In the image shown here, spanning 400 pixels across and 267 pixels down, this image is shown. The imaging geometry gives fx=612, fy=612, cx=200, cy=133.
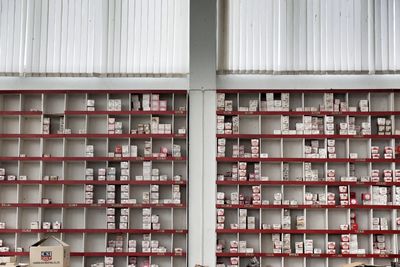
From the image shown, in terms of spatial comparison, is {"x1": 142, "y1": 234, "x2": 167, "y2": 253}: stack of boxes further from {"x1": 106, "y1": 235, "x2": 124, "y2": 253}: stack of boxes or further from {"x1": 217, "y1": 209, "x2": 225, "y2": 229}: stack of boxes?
{"x1": 217, "y1": 209, "x2": 225, "y2": 229}: stack of boxes

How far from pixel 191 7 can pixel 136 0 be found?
0.99 metres

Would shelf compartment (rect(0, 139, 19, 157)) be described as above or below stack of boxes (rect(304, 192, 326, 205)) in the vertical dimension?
above

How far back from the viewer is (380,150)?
10.3 metres

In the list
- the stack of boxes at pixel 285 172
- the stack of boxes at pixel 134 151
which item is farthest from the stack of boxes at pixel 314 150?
the stack of boxes at pixel 134 151

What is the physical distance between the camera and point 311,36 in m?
10.5

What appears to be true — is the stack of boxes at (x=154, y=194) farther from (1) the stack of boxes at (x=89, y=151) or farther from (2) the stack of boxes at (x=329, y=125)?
(2) the stack of boxes at (x=329, y=125)

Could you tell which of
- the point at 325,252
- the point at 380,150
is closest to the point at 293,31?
the point at 380,150

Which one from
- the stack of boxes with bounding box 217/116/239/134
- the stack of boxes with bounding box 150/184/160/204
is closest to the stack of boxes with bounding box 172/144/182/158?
the stack of boxes with bounding box 150/184/160/204

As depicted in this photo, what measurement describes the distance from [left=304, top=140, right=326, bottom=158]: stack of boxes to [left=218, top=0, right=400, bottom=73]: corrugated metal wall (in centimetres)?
125

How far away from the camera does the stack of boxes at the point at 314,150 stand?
10.2 m

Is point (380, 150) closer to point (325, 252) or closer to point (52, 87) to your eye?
point (325, 252)

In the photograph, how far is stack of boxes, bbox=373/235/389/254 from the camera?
9.98 metres

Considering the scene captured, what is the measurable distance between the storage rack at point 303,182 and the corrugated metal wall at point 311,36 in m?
0.50

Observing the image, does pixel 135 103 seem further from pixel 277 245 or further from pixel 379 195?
pixel 379 195
